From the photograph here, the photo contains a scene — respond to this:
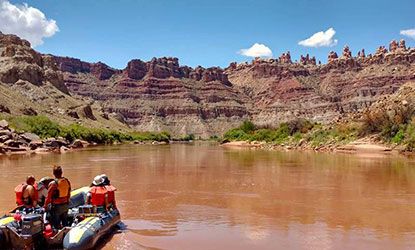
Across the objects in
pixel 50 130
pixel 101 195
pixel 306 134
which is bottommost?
pixel 101 195

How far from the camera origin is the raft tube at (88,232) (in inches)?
380

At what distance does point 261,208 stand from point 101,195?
5.75m

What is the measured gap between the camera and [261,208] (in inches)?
604

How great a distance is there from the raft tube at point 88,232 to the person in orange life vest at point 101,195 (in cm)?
28

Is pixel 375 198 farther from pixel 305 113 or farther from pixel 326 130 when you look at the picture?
pixel 305 113

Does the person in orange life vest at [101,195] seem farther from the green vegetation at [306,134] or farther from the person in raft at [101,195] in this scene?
the green vegetation at [306,134]

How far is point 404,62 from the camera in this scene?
19138 cm

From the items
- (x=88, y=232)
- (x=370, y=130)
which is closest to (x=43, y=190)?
(x=88, y=232)

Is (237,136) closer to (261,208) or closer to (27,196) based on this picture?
(261,208)

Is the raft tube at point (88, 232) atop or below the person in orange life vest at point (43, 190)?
below

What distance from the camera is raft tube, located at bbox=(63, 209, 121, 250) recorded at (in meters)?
9.65

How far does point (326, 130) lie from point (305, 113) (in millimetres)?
118503

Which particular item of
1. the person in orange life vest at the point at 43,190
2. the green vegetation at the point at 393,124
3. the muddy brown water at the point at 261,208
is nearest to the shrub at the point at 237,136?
the green vegetation at the point at 393,124

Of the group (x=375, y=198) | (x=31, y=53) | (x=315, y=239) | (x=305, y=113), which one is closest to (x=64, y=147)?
(x=375, y=198)
